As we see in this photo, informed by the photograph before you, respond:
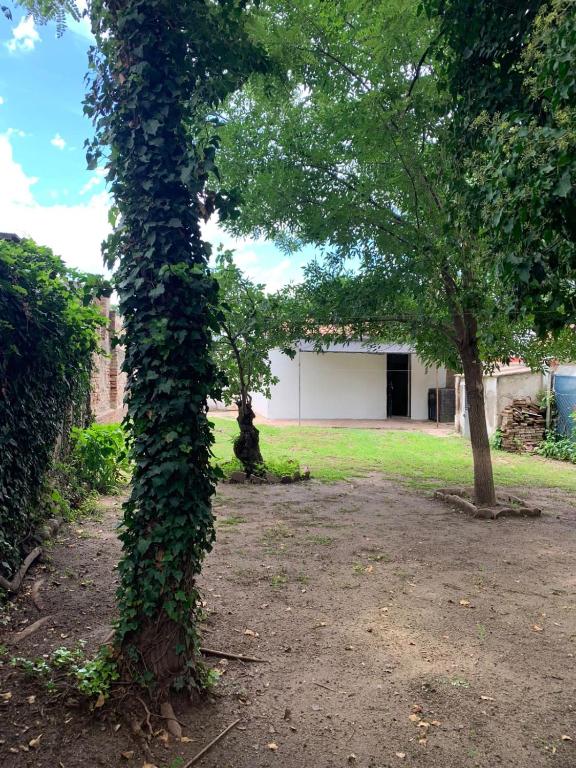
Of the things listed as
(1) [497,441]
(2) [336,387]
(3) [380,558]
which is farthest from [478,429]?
(2) [336,387]

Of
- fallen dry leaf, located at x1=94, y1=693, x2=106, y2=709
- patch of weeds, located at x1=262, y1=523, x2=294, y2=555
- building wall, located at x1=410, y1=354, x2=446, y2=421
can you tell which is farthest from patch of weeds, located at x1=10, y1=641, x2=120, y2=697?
building wall, located at x1=410, y1=354, x2=446, y2=421

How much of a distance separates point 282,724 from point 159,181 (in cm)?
286

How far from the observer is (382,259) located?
6.86m

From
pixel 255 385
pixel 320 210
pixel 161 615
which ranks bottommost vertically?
pixel 161 615

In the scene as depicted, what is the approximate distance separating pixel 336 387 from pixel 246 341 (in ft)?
37.9

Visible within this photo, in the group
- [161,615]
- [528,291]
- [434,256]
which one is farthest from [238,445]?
[528,291]

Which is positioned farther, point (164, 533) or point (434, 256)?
point (434, 256)

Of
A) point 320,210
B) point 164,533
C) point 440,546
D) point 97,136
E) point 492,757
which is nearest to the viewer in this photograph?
point 492,757

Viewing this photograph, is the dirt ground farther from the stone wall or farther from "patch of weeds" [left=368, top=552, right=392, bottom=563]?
the stone wall

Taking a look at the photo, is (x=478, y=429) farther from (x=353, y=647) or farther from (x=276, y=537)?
(x=353, y=647)

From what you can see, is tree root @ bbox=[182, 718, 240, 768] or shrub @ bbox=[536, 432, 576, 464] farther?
shrub @ bbox=[536, 432, 576, 464]

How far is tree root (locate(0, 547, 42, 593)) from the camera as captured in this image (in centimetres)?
403

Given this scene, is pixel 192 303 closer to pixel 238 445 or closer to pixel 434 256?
pixel 434 256

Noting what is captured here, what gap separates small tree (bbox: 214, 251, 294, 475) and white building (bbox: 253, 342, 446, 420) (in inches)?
327
